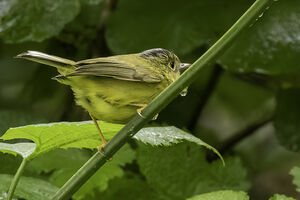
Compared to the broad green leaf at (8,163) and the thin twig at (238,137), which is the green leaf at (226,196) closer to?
the broad green leaf at (8,163)

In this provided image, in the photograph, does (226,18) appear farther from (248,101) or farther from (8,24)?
(8,24)

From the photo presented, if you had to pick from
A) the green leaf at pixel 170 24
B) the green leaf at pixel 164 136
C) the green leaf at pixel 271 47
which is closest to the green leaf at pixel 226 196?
the green leaf at pixel 164 136

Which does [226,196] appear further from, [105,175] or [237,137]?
[237,137]

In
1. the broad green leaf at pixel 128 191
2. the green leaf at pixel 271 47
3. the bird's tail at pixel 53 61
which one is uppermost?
the green leaf at pixel 271 47

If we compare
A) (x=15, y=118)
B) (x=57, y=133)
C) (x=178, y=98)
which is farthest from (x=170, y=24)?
(x=57, y=133)

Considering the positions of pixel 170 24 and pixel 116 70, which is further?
pixel 170 24

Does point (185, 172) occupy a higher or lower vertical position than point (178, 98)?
lower
